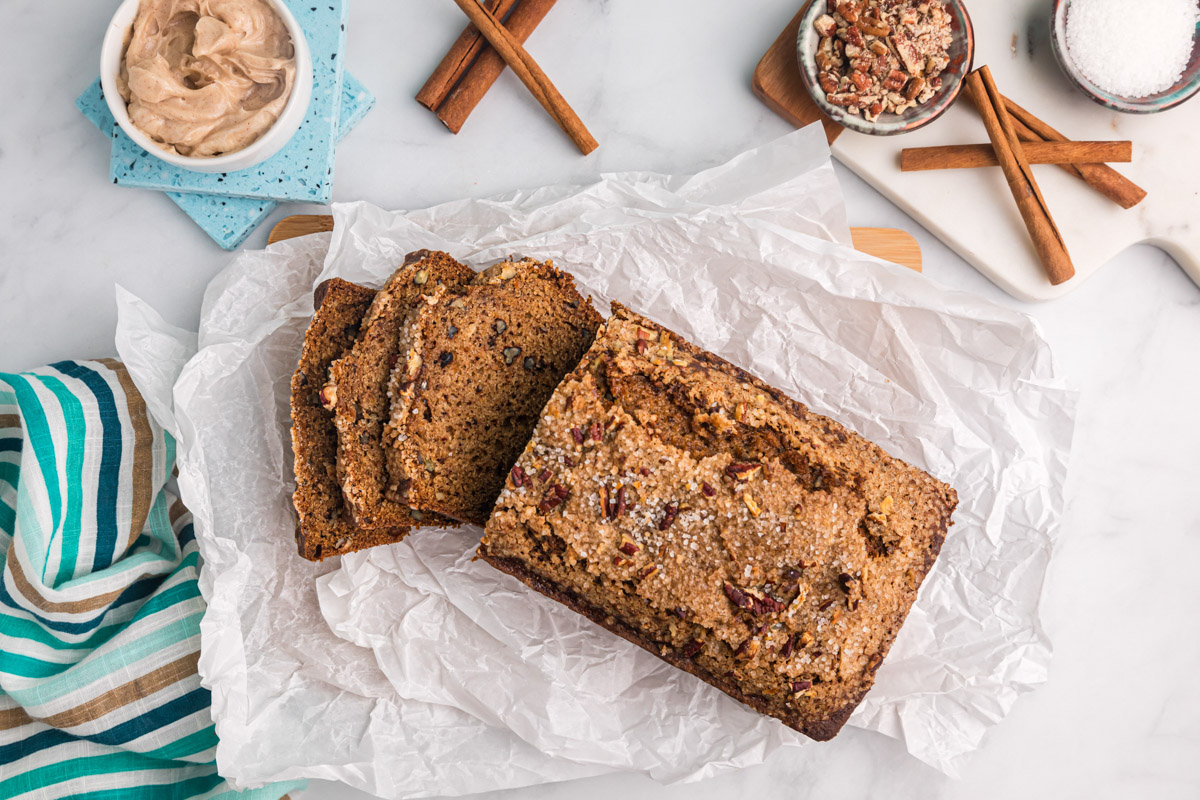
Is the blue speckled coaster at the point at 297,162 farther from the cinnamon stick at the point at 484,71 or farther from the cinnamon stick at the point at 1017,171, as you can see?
the cinnamon stick at the point at 1017,171

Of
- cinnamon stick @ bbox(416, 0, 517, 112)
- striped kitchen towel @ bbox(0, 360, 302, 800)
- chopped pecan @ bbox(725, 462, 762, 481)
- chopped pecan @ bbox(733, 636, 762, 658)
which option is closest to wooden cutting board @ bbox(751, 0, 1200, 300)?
cinnamon stick @ bbox(416, 0, 517, 112)

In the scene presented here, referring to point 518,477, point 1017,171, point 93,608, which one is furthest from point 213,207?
point 1017,171

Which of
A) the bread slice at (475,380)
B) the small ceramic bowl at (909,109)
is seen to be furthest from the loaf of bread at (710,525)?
the small ceramic bowl at (909,109)

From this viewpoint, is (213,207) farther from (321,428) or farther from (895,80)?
(895,80)

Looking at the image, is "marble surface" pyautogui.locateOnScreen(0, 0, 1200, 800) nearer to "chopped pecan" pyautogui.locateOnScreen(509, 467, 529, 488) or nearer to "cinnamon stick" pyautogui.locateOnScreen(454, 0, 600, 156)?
"cinnamon stick" pyautogui.locateOnScreen(454, 0, 600, 156)

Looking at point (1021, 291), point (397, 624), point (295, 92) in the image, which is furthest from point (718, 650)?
point (295, 92)

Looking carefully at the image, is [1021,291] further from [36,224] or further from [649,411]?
[36,224]
